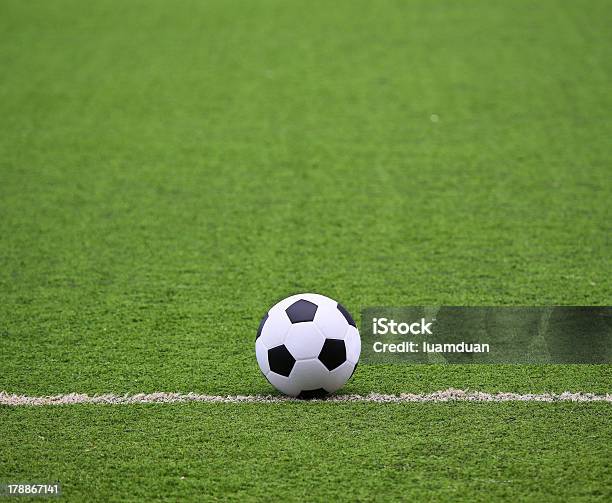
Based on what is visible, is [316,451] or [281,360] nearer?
[316,451]

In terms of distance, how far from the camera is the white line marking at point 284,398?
4.93 m

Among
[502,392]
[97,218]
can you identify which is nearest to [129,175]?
[97,218]

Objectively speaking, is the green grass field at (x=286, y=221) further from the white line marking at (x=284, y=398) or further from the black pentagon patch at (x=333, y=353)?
the black pentagon patch at (x=333, y=353)

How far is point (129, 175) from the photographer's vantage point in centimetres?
927

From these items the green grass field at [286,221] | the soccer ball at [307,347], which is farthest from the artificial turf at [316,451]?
the soccer ball at [307,347]

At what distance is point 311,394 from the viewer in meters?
4.89

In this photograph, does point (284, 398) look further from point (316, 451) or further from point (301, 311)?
point (316, 451)

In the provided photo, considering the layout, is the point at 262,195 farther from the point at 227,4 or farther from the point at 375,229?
the point at 227,4

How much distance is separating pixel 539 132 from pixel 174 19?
6780 millimetres

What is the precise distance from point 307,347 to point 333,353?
0.45ft

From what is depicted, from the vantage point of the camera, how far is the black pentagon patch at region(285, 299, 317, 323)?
4781 mm

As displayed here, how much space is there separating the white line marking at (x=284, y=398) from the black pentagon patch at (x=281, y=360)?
0.21 metres

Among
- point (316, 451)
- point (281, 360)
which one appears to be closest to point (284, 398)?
point (281, 360)

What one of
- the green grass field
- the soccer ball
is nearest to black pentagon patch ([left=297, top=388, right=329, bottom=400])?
the soccer ball
